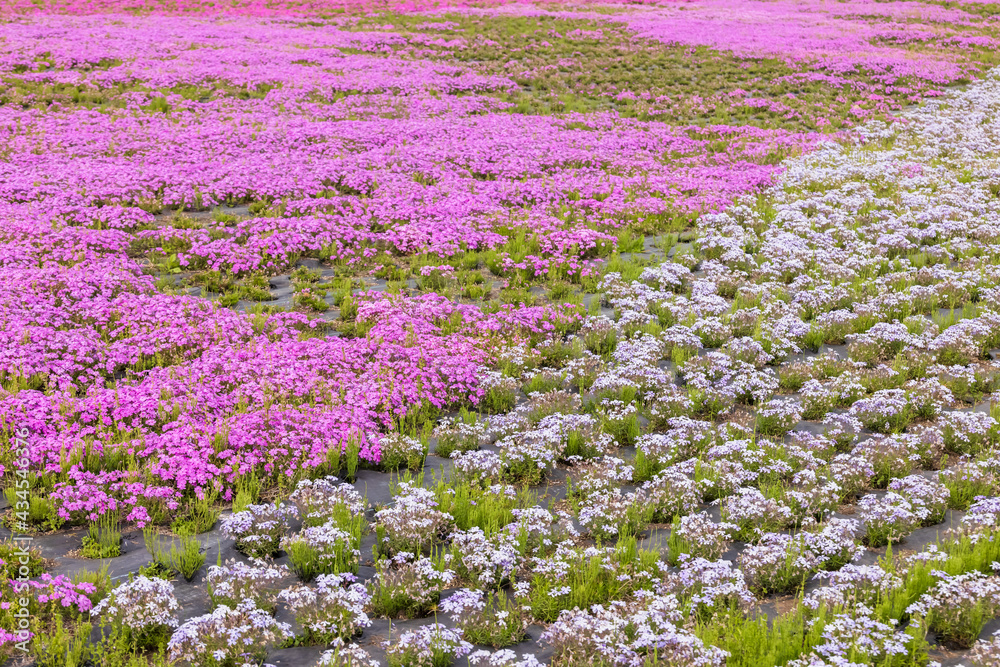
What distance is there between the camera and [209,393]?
10250mm

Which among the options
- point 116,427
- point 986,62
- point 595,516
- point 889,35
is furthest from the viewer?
point 889,35

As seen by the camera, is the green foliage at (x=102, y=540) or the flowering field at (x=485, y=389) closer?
the flowering field at (x=485, y=389)

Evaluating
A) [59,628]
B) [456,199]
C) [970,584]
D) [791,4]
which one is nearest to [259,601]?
[59,628]

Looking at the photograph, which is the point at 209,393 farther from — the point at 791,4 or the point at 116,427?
the point at 791,4

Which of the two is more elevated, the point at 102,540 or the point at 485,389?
the point at 485,389

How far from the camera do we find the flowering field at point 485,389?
693 centimetres

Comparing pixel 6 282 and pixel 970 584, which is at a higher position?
pixel 6 282

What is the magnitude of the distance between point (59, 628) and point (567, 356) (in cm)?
837

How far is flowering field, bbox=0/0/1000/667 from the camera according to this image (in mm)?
6930

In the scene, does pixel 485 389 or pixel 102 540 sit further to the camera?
pixel 485 389

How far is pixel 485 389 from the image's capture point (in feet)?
37.8

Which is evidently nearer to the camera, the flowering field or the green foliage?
the flowering field

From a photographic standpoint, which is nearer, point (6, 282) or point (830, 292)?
point (6, 282)

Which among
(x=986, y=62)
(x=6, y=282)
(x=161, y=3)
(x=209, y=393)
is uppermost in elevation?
(x=161, y=3)
